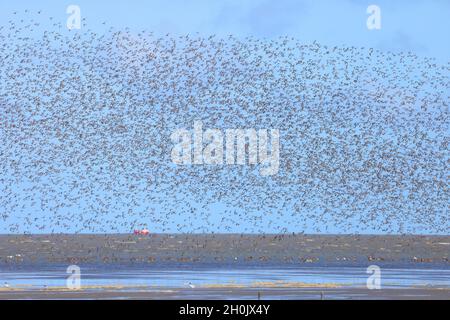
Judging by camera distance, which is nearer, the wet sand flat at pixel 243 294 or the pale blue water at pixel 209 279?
the wet sand flat at pixel 243 294

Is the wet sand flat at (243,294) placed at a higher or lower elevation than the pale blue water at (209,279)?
lower

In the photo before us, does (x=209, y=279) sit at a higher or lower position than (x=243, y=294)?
higher

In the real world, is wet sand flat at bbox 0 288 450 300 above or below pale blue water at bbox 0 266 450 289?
below

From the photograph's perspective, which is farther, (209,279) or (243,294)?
(209,279)

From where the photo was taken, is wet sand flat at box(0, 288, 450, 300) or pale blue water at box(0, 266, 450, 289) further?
pale blue water at box(0, 266, 450, 289)
